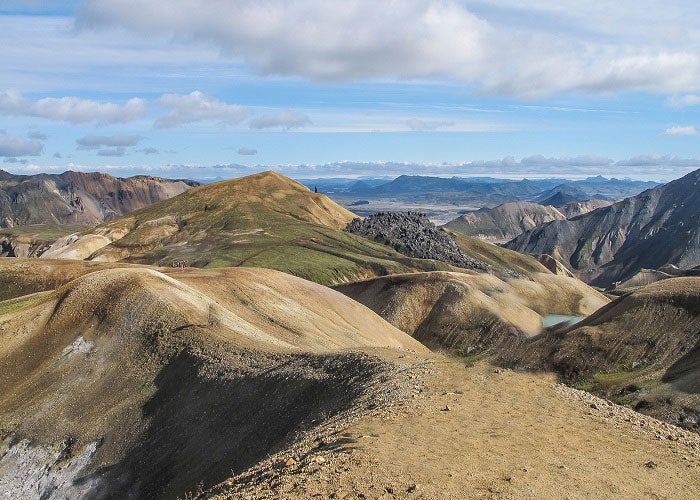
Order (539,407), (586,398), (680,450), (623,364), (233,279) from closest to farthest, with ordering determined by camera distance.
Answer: (680,450)
(539,407)
(586,398)
(623,364)
(233,279)

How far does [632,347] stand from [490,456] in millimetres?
44549

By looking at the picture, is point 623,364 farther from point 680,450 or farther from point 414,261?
point 414,261

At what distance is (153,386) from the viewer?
46.3 meters

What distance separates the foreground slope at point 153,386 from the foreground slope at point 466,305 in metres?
40.7

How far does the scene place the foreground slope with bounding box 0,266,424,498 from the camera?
35531 mm

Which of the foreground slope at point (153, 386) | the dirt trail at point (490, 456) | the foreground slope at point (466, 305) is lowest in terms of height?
the foreground slope at point (466, 305)

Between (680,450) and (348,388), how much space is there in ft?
56.5

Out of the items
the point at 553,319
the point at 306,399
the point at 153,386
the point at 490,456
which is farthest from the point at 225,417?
the point at 553,319

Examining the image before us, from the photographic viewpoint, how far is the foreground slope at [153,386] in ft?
117

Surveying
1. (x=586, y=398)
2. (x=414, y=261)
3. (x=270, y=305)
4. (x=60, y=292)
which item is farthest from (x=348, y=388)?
(x=414, y=261)

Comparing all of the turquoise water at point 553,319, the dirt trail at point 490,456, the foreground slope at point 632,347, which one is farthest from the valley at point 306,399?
the turquoise water at point 553,319

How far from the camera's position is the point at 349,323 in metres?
80.5

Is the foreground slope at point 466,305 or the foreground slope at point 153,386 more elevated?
the foreground slope at point 153,386

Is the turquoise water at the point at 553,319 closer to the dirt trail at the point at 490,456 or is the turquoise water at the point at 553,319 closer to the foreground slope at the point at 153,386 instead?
the foreground slope at the point at 153,386
